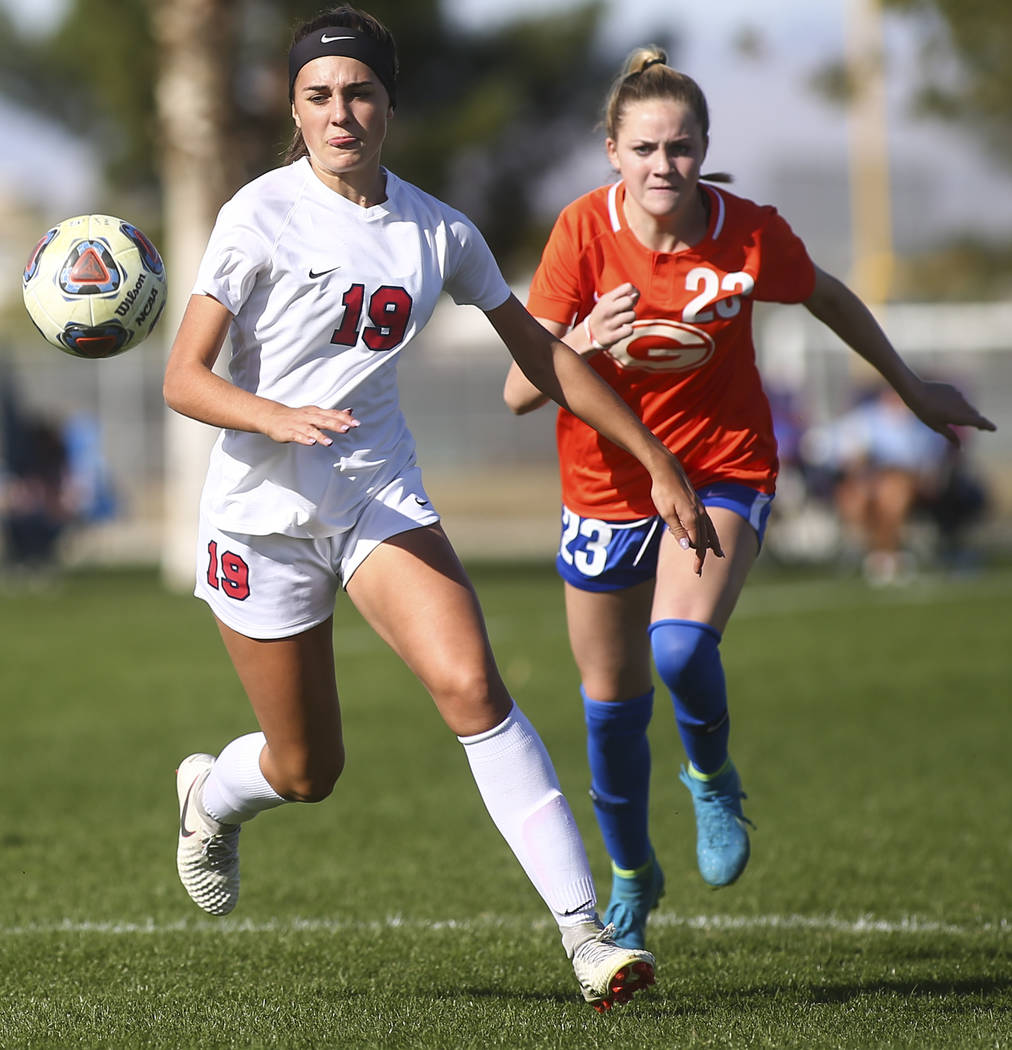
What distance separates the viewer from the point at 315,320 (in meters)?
4.04

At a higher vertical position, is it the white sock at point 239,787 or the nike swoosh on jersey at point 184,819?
the white sock at point 239,787

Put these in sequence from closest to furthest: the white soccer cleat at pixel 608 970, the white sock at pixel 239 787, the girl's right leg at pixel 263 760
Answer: the white soccer cleat at pixel 608 970
the girl's right leg at pixel 263 760
the white sock at pixel 239 787

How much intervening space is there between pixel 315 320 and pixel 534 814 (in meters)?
1.29

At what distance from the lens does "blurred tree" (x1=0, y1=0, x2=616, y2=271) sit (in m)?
27.8

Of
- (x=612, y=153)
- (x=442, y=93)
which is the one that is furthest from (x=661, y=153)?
(x=442, y=93)

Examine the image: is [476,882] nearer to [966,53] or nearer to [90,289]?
[90,289]

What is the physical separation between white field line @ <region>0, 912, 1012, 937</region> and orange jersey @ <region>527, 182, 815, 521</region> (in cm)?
142

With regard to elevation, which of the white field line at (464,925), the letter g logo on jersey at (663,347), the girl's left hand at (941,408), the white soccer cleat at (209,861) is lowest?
the white field line at (464,925)

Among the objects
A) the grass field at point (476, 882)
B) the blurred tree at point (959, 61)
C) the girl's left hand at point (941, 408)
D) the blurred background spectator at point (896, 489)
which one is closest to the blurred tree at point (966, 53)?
the blurred tree at point (959, 61)

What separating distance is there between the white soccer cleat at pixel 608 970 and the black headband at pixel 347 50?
2.09 m

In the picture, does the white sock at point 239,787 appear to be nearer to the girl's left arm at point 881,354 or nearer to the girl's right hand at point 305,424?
the girl's right hand at point 305,424

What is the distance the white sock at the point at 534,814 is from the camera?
13.0 ft

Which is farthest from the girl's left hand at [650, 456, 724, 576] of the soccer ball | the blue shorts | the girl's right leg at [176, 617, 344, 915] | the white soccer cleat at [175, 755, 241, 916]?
the white soccer cleat at [175, 755, 241, 916]

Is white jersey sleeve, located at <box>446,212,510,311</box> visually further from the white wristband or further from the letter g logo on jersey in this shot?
the letter g logo on jersey
